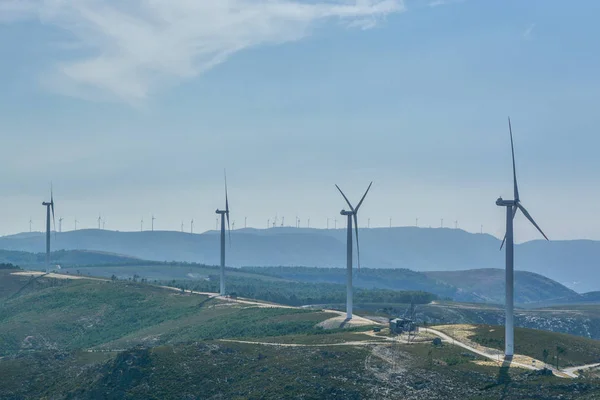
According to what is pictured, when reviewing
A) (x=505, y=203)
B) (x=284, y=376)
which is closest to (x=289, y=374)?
(x=284, y=376)

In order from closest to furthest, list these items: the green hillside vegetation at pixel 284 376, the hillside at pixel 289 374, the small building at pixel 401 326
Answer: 1. the green hillside vegetation at pixel 284 376
2. the hillside at pixel 289 374
3. the small building at pixel 401 326

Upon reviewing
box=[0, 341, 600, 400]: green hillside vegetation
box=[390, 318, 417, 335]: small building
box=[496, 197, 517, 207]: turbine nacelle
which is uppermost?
box=[496, 197, 517, 207]: turbine nacelle

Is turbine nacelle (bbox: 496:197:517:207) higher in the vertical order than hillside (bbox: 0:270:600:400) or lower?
higher

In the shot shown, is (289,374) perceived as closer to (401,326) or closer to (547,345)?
(401,326)

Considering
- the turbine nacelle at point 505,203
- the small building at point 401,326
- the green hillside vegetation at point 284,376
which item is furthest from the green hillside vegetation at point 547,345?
Answer: the turbine nacelle at point 505,203

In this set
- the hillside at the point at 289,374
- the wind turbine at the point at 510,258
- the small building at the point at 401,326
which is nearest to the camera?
the hillside at the point at 289,374

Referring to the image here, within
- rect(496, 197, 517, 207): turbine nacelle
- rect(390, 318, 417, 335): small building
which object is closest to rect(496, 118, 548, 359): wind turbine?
rect(496, 197, 517, 207): turbine nacelle

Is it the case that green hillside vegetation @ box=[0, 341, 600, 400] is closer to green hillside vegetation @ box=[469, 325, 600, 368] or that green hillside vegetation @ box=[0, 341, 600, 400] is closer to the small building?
green hillside vegetation @ box=[469, 325, 600, 368]

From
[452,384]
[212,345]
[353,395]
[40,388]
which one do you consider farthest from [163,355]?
[452,384]

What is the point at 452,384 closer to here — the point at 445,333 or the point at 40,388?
the point at 445,333

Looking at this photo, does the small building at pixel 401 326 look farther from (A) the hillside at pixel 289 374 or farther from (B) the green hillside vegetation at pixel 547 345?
(B) the green hillside vegetation at pixel 547 345
